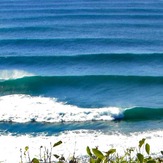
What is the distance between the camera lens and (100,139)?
46.9 ft

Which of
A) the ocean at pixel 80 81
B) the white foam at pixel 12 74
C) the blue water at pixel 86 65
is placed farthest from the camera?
the white foam at pixel 12 74

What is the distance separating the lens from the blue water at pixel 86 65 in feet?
55.0

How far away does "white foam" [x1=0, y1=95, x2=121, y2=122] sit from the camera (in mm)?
16609

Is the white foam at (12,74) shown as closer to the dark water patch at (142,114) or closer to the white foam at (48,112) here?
the white foam at (48,112)

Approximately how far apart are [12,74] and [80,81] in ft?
13.0

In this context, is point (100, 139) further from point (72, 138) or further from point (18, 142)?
point (18, 142)

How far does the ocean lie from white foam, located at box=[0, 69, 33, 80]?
2.0 inches

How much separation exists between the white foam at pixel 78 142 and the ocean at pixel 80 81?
3 cm

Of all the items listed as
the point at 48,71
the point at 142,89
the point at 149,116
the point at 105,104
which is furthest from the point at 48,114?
the point at 48,71

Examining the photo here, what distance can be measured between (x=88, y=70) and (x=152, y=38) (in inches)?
310

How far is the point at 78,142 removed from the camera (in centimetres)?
1416

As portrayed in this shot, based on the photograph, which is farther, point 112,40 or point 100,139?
point 112,40

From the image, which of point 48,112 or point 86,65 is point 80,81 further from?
point 48,112

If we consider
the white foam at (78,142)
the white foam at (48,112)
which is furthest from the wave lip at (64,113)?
the white foam at (78,142)
